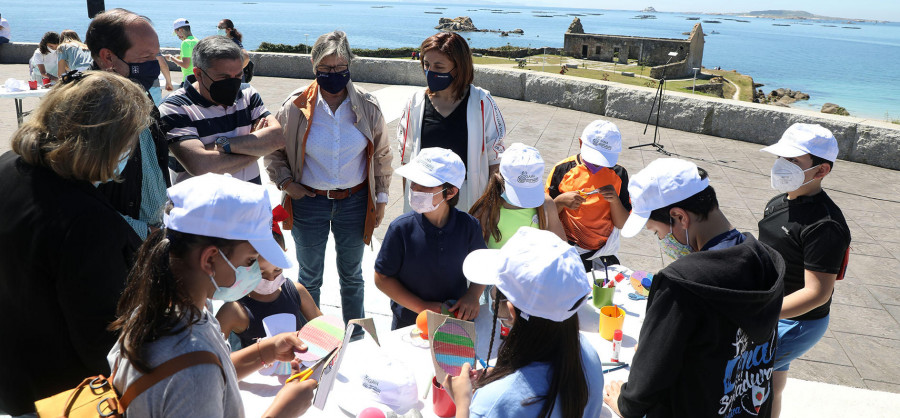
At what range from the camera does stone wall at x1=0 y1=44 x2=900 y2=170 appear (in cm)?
956

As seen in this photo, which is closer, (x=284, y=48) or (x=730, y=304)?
(x=730, y=304)

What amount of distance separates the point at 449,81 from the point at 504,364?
267 cm

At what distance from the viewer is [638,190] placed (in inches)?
Result: 92.2

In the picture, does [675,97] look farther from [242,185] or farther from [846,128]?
[242,185]

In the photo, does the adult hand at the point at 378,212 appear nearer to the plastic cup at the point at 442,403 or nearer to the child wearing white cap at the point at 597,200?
the child wearing white cap at the point at 597,200

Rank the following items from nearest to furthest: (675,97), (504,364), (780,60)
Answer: (504,364), (675,97), (780,60)

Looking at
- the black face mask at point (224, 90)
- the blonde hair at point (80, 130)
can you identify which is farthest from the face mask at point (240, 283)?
the black face mask at point (224, 90)

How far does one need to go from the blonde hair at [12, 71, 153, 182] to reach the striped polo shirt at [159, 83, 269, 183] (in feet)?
4.59

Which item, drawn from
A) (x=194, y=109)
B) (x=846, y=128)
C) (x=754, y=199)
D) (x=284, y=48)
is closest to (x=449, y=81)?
(x=194, y=109)

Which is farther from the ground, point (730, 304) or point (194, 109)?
point (194, 109)

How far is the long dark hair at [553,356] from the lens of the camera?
1.74 m

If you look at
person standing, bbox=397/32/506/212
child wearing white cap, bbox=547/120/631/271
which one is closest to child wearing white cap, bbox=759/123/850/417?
child wearing white cap, bbox=547/120/631/271

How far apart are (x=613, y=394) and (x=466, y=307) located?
922 mm

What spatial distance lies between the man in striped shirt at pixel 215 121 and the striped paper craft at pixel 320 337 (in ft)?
4.70
